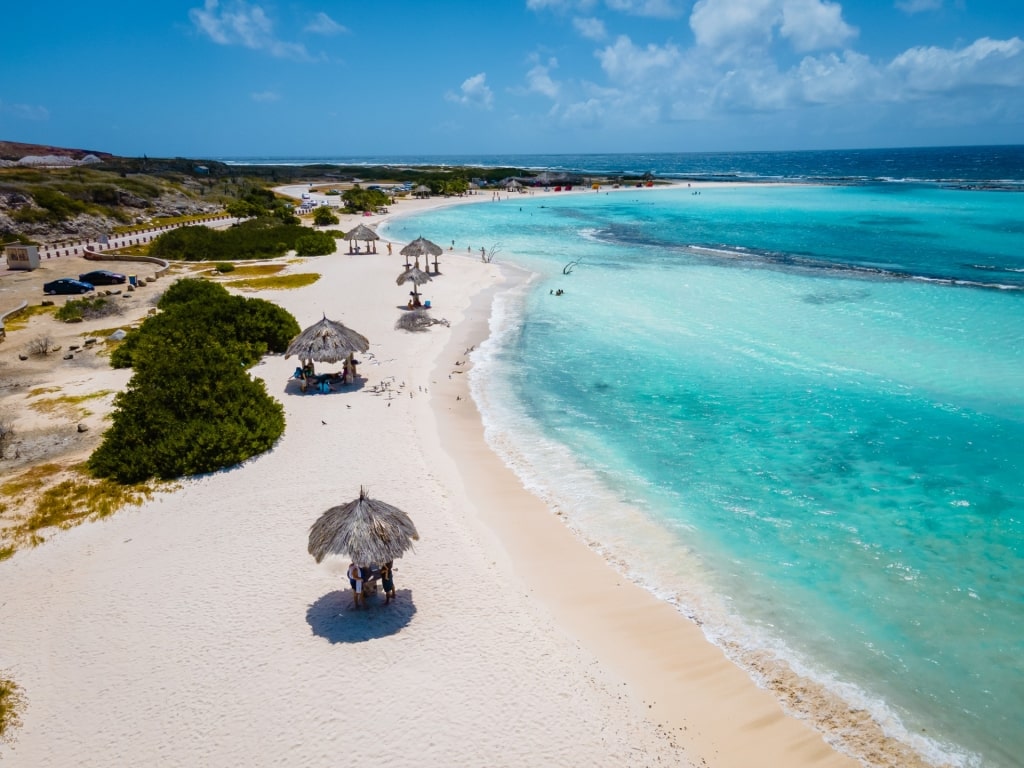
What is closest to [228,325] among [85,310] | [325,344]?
[325,344]

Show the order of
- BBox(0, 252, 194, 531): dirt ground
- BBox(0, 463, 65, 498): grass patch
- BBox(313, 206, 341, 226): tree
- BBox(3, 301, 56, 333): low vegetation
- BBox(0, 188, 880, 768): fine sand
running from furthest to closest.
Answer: BBox(313, 206, 341, 226): tree < BBox(3, 301, 56, 333): low vegetation < BBox(0, 252, 194, 531): dirt ground < BBox(0, 463, 65, 498): grass patch < BBox(0, 188, 880, 768): fine sand

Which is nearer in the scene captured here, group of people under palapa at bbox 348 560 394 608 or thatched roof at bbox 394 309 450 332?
group of people under palapa at bbox 348 560 394 608

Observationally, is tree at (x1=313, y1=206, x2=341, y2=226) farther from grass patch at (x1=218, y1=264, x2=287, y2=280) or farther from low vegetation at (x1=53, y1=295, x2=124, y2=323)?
low vegetation at (x1=53, y1=295, x2=124, y2=323)

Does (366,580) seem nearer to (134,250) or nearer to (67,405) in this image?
(67,405)

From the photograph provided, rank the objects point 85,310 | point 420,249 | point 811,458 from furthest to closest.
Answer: point 420,249 < point 85,310 < point 811,458

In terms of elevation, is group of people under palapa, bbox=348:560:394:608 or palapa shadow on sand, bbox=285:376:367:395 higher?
group of people under palapa, bbox=348:560:394:608

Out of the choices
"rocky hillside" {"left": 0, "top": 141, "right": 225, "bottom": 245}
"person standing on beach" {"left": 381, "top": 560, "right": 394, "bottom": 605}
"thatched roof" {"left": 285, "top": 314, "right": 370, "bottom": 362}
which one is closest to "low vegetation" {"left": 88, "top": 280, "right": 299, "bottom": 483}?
"thatched roof" {"left": 285, "top": 314, "right": 370, "bottom": 362}

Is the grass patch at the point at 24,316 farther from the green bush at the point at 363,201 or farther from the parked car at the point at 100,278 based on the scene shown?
the green bush at the point at 363,201
